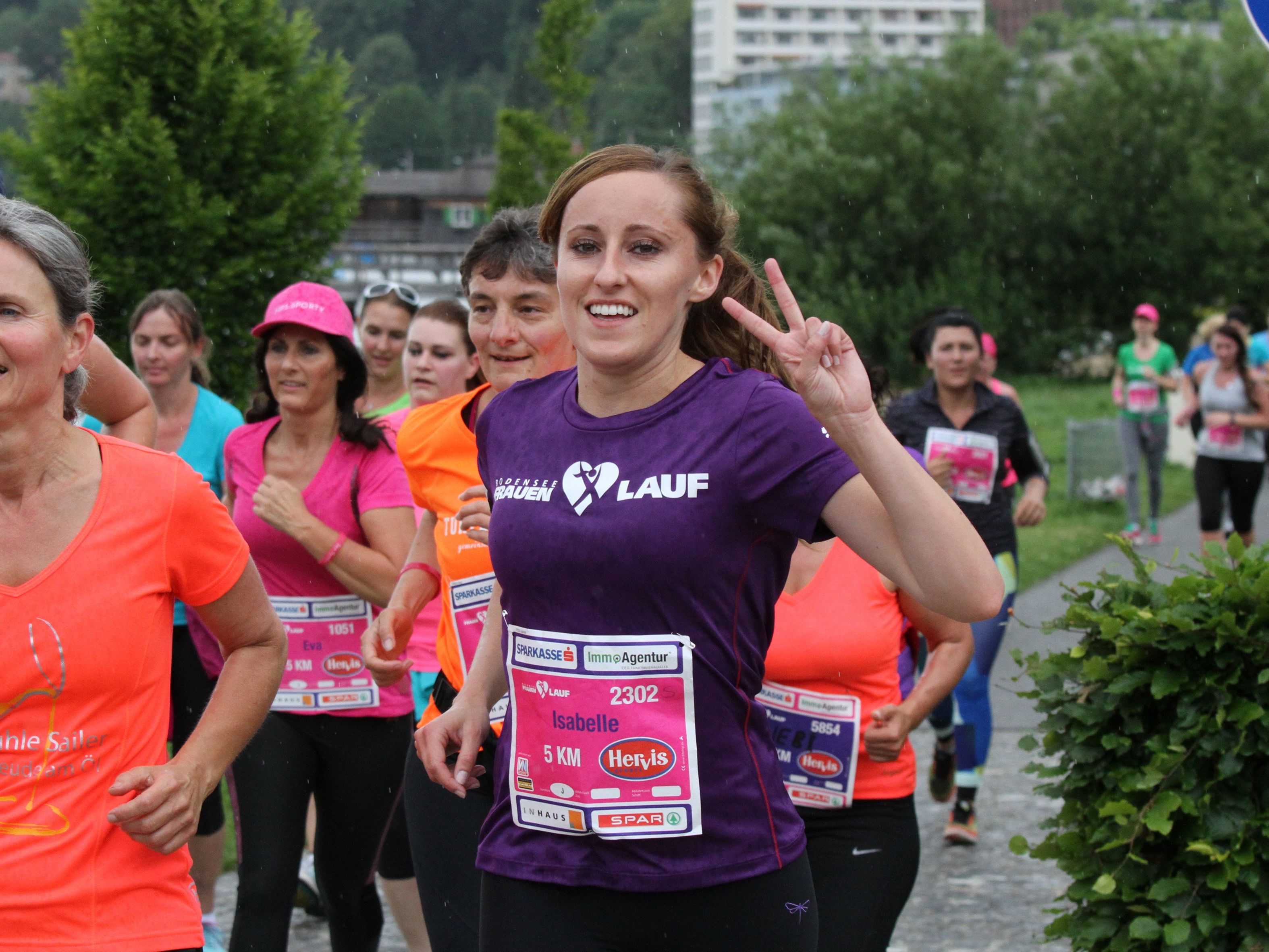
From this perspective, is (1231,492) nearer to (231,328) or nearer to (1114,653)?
(231,328)

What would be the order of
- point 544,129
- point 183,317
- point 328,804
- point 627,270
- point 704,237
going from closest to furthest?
point 627,270 → point 704,237 → point 328,804 → point 183,317 → point 544,129

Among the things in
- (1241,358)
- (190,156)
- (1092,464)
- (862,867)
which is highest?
(190,156)

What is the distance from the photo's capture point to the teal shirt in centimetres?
586

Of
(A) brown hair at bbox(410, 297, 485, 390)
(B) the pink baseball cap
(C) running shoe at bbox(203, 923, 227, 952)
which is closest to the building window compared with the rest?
(A) brown hair at bbox(410, 297, 485, 390)

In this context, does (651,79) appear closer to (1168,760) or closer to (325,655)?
(325,655)

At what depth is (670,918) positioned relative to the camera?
96.7 inches

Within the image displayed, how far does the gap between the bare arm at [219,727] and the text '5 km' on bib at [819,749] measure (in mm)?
1348

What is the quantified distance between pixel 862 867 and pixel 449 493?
4.47 feet

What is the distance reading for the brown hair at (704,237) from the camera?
8.61 feet

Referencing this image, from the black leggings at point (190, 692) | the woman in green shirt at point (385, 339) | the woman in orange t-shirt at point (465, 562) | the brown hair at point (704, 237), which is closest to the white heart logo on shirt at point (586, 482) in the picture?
the brown hair at point (704, 237)

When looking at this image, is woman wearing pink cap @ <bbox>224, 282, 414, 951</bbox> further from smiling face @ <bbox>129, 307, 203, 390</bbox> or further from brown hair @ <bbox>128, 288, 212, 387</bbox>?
brown hair @ <bbox>128, 288, 212, 387</bbox>

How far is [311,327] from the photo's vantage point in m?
4.99

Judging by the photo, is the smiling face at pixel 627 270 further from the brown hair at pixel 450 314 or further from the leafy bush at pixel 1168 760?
the brown hair at pixel 450 314

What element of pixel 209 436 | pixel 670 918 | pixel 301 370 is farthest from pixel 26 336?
pixel 209 436
